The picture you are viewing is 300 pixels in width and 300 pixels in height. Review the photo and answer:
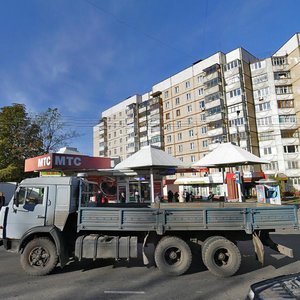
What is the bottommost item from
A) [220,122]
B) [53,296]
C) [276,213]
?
[53,296]

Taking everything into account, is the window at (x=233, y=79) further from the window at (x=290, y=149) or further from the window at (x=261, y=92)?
the window at (x=290, y=149)

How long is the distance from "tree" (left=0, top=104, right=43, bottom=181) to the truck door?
2520cm

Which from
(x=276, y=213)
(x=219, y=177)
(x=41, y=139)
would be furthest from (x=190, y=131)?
(x=276, y=213)

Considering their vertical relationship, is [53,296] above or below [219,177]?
below

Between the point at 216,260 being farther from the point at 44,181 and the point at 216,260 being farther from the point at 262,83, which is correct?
the point at 262,83

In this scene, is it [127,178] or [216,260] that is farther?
[127,178]

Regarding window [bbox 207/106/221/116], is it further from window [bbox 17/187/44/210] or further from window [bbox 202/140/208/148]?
window [bbox 17/187/44/210]

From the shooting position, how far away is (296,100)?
51.6m

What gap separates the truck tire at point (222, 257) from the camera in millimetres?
6621

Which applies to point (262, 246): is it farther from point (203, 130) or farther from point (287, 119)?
point (203, 130)

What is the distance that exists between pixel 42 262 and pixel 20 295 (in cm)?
149

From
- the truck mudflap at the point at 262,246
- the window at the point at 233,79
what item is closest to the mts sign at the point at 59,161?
the truck mudflap at the point at 262,246

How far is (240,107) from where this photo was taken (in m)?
53.2

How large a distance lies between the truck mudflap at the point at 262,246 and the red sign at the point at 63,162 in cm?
1688
